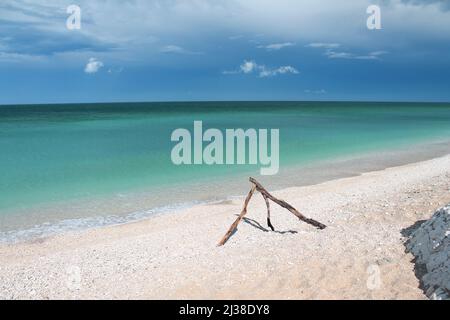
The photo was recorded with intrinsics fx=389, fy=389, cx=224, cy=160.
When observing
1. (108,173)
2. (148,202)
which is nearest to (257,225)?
(148,202)

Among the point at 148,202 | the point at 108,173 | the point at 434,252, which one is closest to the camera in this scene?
the point at 434,252

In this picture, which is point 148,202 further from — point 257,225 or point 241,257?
point 241,257

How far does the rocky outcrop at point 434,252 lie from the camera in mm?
5902

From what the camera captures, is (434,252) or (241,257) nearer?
(434,252)

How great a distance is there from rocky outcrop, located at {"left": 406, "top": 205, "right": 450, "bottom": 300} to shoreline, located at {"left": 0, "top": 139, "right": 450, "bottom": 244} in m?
8.05

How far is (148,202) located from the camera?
574 inches

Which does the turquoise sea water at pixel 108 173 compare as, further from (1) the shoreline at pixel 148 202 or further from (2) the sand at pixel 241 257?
(2) the sand at pixel 241 257

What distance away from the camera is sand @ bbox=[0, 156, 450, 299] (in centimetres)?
672

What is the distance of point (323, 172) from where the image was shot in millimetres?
19984

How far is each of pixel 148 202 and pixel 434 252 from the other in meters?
10.2

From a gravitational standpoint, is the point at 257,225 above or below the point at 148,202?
above

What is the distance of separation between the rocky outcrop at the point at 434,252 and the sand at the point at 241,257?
185 millimetres

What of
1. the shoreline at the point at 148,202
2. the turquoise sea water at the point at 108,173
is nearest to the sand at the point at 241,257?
the shoreline at the point at 148,202
